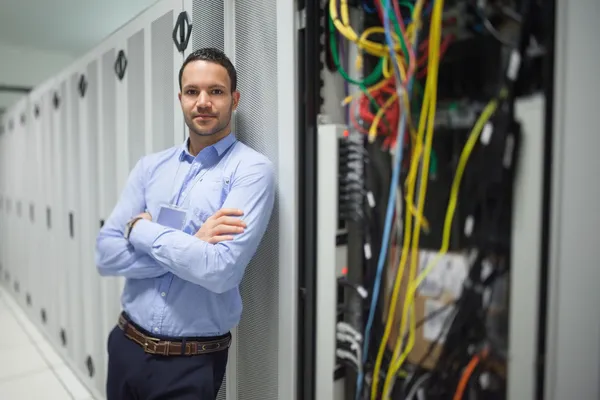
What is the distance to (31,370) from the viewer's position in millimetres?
2902

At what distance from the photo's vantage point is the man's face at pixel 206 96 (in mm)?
1261

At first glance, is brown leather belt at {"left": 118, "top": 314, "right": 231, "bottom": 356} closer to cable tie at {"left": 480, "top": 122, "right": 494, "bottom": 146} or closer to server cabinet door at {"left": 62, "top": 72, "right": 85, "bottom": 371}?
cable tie at {"left": 480, "top": 122, "right": 494, "bottom": 146}

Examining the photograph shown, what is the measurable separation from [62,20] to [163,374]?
12.4 ft

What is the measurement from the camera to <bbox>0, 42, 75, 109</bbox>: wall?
4.68 meters

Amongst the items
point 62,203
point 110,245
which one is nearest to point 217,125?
point 110,245

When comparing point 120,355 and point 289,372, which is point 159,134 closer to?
point 120,355

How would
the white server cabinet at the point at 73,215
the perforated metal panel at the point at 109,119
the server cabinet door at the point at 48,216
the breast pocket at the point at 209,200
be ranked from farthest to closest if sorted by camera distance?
the server cabinet door at the point at 48,216 → the white server cabinet at the point at 73,215 → the perforated metal panel at the point at 109,119 → the breast pocket at the point at 209,200

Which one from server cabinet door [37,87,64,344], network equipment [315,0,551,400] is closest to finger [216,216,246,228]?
network equipment [315,0,551,400]

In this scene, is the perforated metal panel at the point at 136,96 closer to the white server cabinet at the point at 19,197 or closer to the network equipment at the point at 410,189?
the network equipment at the point at 410,189

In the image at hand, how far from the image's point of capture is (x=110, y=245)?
137cm

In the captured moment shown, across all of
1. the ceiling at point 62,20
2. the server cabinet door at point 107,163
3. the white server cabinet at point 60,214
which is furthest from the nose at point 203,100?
the ceiling at point 62,20

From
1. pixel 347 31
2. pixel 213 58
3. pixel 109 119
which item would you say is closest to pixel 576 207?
pixel 347 31

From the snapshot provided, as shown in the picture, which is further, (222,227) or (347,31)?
(222,227)

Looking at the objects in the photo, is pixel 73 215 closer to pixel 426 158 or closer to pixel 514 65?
pixel 426 158
